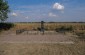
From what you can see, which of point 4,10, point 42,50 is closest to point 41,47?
point 42,50

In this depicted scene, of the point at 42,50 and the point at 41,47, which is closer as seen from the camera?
the point at 42,50

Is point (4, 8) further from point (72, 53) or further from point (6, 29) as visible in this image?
point (72, 53)

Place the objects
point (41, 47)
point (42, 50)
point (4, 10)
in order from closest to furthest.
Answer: point (42, 50), point (41, 47), point (4, 10)

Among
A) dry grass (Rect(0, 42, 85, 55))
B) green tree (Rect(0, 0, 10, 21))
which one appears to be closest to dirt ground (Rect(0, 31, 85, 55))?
dry grass (Rect(0, 42, 85, 55))

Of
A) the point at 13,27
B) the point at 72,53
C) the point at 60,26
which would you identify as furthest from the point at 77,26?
the point at 72,53

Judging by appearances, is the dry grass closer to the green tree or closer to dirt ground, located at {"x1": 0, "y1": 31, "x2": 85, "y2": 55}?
dirt ground, located at {"x1": 0, "y1": 31, "x2": 85, "y2": 55}

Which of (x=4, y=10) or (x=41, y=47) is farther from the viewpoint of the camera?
(x=4, y=10)

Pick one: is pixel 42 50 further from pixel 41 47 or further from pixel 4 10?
pixel 4 10

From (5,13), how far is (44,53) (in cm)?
3211

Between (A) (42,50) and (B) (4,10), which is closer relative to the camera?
(A) (42,50)

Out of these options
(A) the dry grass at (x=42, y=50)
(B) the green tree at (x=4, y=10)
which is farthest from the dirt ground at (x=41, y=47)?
(B) the green tree at (x=4, y=10)

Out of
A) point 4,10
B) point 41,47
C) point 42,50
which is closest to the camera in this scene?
point 42,50

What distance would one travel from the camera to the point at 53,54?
1408 cm

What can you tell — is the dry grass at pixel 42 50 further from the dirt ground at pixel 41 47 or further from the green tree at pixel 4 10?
the green tree at pixel 4 10
